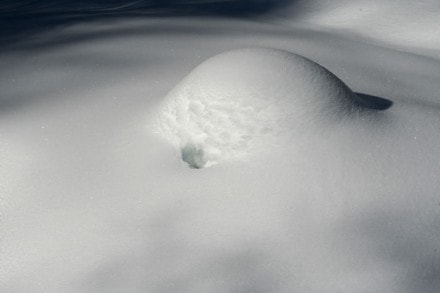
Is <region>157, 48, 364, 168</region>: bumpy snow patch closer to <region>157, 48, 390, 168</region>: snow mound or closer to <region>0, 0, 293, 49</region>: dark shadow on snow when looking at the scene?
<region>157, 48, 390, 168</region>: snow mound

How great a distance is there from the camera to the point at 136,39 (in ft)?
4.07

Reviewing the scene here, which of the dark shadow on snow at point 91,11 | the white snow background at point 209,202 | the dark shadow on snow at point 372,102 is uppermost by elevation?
the dark shadow on snow at point 91,11

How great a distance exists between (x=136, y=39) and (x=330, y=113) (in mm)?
568

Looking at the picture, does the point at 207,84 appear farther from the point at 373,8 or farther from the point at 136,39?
the point at 373,8

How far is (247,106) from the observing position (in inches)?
31.7

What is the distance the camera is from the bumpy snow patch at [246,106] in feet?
2.63

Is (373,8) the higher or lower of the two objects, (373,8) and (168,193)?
the higher

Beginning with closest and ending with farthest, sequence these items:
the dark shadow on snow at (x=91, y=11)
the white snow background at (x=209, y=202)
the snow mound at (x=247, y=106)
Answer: the white snow background at (x=209, y=202)
the snow mound at (x=247, y=106)
the dark shadow on snow at (x=91, y=11)

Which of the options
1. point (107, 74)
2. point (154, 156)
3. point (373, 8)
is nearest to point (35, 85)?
point (107, 74)

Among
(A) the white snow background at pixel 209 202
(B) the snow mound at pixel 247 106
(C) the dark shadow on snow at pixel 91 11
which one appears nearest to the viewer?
(A) the white snow background at pixel 209 202

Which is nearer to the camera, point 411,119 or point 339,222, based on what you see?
point 339,222

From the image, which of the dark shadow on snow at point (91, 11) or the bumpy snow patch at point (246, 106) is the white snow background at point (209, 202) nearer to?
the bumpy snow patch at point (246, 106)

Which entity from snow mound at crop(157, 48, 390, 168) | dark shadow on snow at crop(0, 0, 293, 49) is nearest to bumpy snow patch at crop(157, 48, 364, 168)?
snow mound at crop(157, 48, 390, 168)

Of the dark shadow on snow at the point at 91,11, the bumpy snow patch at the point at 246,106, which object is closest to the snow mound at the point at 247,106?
the bumpy snow patch at the point at 246,106
